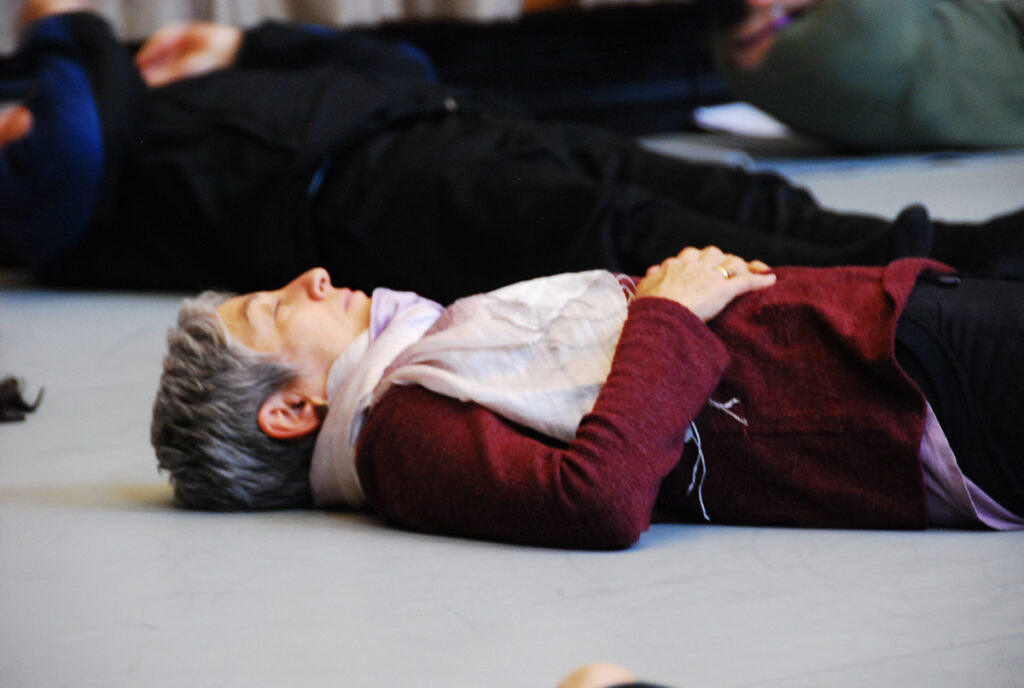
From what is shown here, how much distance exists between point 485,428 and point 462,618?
15 centimetres

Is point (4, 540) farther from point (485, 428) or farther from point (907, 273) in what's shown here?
point (907, 273)

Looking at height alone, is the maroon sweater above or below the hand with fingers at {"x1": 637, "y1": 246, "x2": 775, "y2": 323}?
below

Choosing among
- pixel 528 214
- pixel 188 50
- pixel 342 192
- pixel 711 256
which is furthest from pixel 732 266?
pixel 188 50

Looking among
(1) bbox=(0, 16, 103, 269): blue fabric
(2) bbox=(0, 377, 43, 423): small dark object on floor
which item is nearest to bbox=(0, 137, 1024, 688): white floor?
(2) bbox=(0, 377, 43, 423): small dark object on floor

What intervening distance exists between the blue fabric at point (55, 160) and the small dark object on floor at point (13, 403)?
0.42m

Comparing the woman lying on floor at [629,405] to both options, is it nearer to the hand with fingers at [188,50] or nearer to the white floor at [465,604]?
the white floor at [465,604]

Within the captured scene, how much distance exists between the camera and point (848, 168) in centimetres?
252

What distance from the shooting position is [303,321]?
0.97 meters

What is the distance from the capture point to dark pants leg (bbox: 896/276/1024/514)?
33.6 inches

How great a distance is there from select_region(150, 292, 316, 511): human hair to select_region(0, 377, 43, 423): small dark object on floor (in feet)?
1.43

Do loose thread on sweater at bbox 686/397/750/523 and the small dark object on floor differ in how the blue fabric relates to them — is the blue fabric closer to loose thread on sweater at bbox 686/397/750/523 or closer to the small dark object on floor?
the small dark object on floor

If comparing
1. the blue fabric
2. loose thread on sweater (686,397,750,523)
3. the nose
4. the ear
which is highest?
the nose

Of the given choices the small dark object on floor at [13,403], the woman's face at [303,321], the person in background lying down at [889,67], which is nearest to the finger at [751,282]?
the woman's face at [303,321]

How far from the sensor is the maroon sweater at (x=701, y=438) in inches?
31.9
